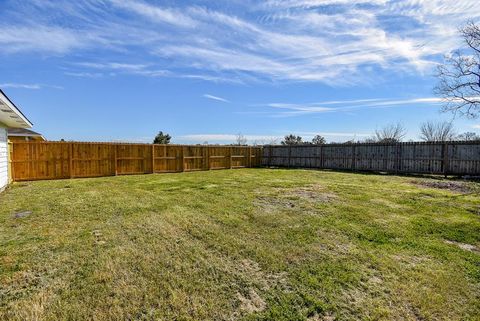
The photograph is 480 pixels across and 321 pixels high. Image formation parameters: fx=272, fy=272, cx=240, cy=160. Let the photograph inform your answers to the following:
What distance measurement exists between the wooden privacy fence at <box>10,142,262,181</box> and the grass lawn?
5.55 metres

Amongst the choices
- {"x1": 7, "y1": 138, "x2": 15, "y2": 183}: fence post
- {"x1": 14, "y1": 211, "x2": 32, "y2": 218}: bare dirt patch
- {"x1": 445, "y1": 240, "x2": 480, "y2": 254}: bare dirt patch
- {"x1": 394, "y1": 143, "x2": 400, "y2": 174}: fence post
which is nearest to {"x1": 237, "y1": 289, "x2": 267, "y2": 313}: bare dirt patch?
{"x1": 445, "y1": 240, "x2": 480, "y2": 254}: bare dirt patch

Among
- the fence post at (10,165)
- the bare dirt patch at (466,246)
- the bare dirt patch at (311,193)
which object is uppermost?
the fence post at (10,165)

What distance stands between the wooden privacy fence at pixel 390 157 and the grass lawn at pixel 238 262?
758 cm

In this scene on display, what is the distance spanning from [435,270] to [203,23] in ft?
30.3

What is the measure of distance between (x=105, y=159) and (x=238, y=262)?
37.6 feet

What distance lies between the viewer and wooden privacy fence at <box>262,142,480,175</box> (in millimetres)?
12219

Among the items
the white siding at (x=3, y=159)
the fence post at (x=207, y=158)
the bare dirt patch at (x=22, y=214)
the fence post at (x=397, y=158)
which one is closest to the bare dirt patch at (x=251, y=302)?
the bare dirt patch at (x=22, y=214)

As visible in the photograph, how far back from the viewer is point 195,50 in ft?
39.2

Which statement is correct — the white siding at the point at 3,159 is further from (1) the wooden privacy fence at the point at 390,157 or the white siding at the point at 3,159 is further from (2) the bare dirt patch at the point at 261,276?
(1) the wooden privacy fence at the point at 390,157

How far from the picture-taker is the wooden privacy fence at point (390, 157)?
12219 mm

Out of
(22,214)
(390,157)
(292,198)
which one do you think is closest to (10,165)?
A: (22,214)

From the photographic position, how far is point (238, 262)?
131 inches

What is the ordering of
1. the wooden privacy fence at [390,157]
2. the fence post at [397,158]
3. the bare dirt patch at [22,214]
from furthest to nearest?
the fence post at [397,158] → the wooden privacy fence at [390,157] → the bare dirt patch at [22,214]

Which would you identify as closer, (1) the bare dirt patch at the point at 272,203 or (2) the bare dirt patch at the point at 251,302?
(2) the bare dirt patch at the point at 251,302
